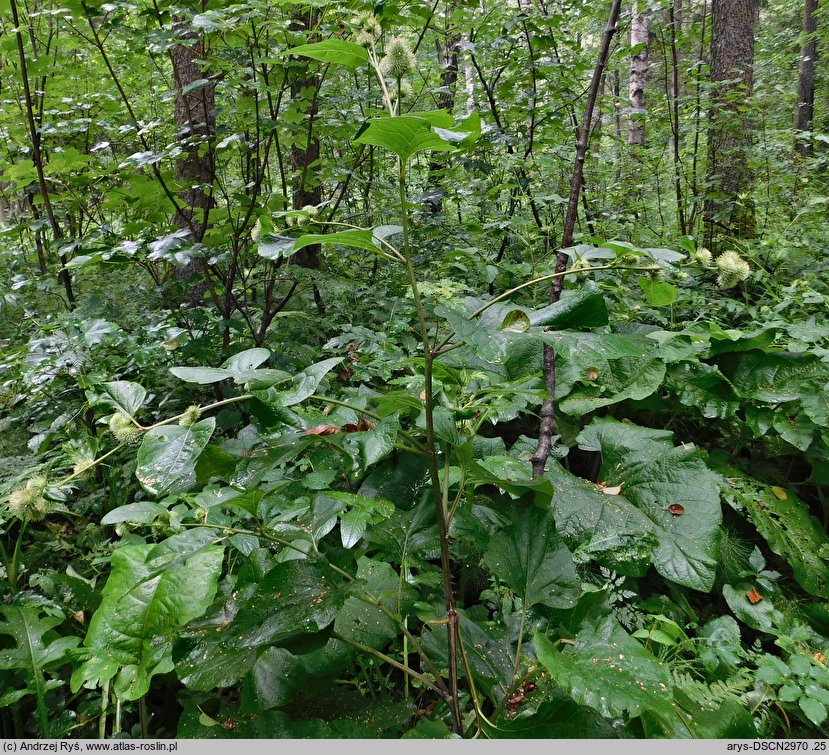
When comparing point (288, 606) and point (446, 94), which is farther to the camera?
point (446, 94)

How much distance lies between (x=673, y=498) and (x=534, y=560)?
0.59 meters

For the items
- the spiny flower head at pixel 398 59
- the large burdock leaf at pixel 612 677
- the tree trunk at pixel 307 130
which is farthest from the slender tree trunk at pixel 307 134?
the large burdock leaf at pixel 612 677

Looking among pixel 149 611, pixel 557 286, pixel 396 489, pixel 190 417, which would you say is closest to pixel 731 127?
pixel 557 286

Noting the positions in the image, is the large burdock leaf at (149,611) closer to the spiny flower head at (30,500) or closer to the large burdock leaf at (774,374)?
the spiny flower head at (30,500)

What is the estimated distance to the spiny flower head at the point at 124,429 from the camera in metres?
0.85

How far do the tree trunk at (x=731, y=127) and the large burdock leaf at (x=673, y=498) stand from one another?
328 cm

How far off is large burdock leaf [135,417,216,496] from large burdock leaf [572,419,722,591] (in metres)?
0.98

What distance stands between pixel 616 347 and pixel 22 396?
2876 mm

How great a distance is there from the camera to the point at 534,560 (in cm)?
116

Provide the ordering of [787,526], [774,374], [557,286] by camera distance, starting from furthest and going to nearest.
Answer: [774,374] < [787,526] < [557,286]

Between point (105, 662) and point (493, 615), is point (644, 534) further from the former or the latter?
point (105, 662)

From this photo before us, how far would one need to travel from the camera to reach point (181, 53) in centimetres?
368

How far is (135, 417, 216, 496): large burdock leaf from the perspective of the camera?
0.75 metres

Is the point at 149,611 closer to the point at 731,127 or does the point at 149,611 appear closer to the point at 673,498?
the point at 673,498
